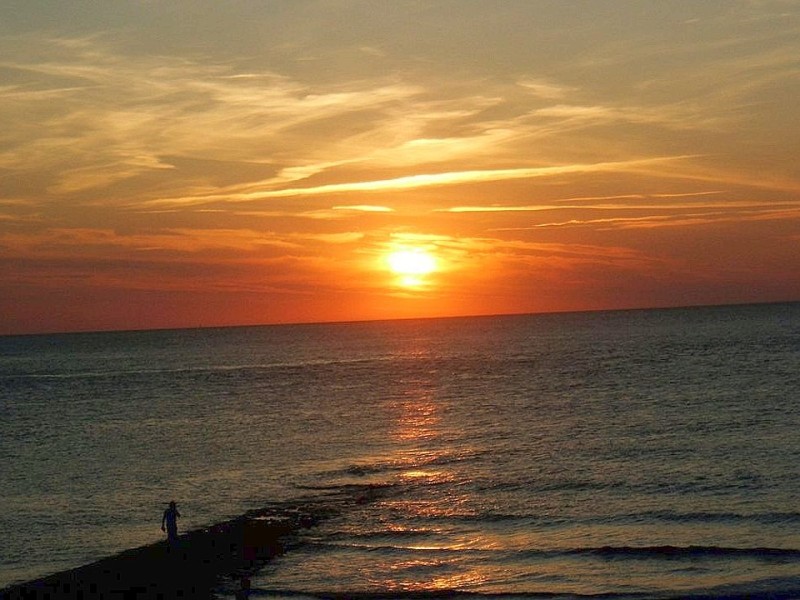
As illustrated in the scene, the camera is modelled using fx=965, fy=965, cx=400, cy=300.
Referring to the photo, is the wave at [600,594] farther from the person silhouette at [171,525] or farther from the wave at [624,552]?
the person silhouette at [171,525]

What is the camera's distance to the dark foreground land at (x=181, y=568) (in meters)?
30.0

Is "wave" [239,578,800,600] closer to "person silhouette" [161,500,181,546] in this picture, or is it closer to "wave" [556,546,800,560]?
"wave" [556,546,800,560]

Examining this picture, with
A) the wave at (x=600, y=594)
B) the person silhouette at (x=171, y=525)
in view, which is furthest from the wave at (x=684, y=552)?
the person silhouette at (x=171, y=525)

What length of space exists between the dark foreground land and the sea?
102 cm

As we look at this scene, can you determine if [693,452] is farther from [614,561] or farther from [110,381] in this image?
[110,381]

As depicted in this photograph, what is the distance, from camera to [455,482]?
49812 millimetres

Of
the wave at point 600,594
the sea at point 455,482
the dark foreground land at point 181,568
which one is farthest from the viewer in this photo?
the sea at point 455,482

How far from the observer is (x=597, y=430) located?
6881 cm

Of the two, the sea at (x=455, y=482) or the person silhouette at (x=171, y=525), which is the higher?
the person silhouette at (x=171, y=525)

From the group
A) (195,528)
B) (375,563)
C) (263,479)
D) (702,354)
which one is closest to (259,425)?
(263,479)

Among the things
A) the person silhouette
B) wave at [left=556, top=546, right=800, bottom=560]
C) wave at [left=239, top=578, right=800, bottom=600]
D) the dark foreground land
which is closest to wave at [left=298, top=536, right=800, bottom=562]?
wave at [left=556, top=546, right=800, bottom=560]

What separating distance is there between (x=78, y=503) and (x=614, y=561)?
1064 inches

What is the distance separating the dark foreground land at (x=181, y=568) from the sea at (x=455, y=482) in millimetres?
1020

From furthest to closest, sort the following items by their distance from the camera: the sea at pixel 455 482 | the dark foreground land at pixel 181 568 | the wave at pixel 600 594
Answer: the sea at pixel 455 482
the dark foreground land at pixel 181 568
the wave at pixel 600 594
